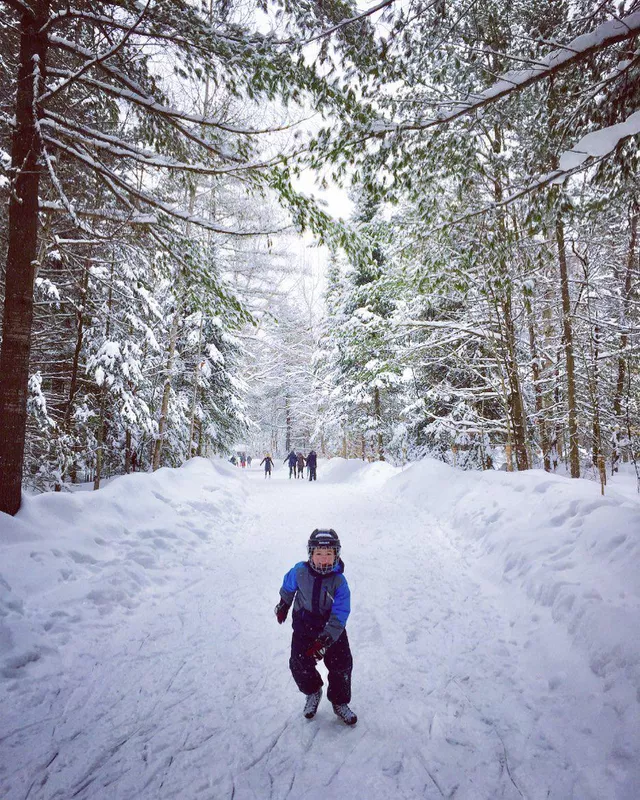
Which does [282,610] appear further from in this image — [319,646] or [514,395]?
[514,395]

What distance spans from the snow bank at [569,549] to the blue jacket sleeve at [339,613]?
2010 millimetres

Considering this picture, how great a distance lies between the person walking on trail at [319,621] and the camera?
298 centimetres

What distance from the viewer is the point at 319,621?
10.4ft

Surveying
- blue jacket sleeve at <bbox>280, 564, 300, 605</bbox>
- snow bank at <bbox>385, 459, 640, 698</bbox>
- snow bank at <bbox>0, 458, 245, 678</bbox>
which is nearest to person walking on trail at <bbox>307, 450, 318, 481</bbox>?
snow bank at <bbox>385, 459, 640, 698</bbox>

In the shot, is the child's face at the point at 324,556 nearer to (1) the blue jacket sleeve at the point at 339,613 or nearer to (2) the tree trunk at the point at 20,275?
(1) the blue jacket sleeve at the point at 339,613

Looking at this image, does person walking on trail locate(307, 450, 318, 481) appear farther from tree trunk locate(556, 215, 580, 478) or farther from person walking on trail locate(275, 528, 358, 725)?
person walking on trail locate(275, 528, 358, 725)

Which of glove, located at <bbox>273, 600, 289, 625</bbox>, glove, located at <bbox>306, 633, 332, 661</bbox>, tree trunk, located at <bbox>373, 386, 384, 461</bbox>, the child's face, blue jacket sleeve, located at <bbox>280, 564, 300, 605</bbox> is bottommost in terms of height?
glove, located at <bbox>306, 633, 332, 661</bbox>

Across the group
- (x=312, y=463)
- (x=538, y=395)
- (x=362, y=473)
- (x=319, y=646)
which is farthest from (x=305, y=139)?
(x=312, y=463)

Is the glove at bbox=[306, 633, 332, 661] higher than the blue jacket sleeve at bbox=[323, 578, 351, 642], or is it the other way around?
the blue jacket sleeve at bbox=[323, 578, 351, 642]

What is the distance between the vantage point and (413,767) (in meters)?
2.46

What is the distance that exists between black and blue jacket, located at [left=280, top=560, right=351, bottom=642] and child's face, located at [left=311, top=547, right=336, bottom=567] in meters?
0.11

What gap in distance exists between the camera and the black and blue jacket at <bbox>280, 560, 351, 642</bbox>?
123 inches

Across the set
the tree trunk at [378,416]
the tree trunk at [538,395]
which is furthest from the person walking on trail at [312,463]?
the tree trunk at [538,395]

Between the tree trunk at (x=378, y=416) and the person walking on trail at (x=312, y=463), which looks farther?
the person walking on trail at (x=312, y=463)
